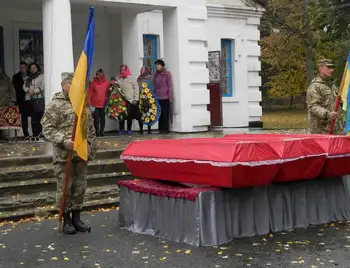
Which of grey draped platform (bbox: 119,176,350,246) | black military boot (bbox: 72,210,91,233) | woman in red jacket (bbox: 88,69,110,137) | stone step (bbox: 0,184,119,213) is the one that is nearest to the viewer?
grey draped platform (bbox: 119,176,350,246)

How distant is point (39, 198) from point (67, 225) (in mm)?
1550

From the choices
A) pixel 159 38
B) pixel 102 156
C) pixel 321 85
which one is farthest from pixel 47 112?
pixel 159 38

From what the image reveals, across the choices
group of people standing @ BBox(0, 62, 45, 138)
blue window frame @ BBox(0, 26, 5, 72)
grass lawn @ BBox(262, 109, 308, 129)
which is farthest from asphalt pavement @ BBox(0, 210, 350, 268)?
grass lawn @ BBox(262, 109, 308, 129)

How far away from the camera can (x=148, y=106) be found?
47.6 feet

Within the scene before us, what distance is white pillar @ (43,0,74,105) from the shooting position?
12.6 metres

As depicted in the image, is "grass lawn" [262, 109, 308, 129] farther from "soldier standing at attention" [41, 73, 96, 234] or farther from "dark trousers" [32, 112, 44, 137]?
"soldier standing at attention" [41, 73, 96, 234]

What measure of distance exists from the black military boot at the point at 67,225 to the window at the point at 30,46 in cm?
838

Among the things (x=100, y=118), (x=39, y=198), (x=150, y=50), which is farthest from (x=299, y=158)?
(x=150, y=50)

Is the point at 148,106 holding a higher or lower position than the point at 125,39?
lower

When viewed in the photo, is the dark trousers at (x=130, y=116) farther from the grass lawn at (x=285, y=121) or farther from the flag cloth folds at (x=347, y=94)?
the grass lawn at (x=285, y=121)

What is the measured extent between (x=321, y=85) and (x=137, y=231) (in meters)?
3.54

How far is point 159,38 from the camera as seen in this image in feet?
54.2

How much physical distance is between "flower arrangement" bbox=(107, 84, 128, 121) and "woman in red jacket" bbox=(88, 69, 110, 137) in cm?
14

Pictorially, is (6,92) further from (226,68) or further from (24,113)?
(226,68)
